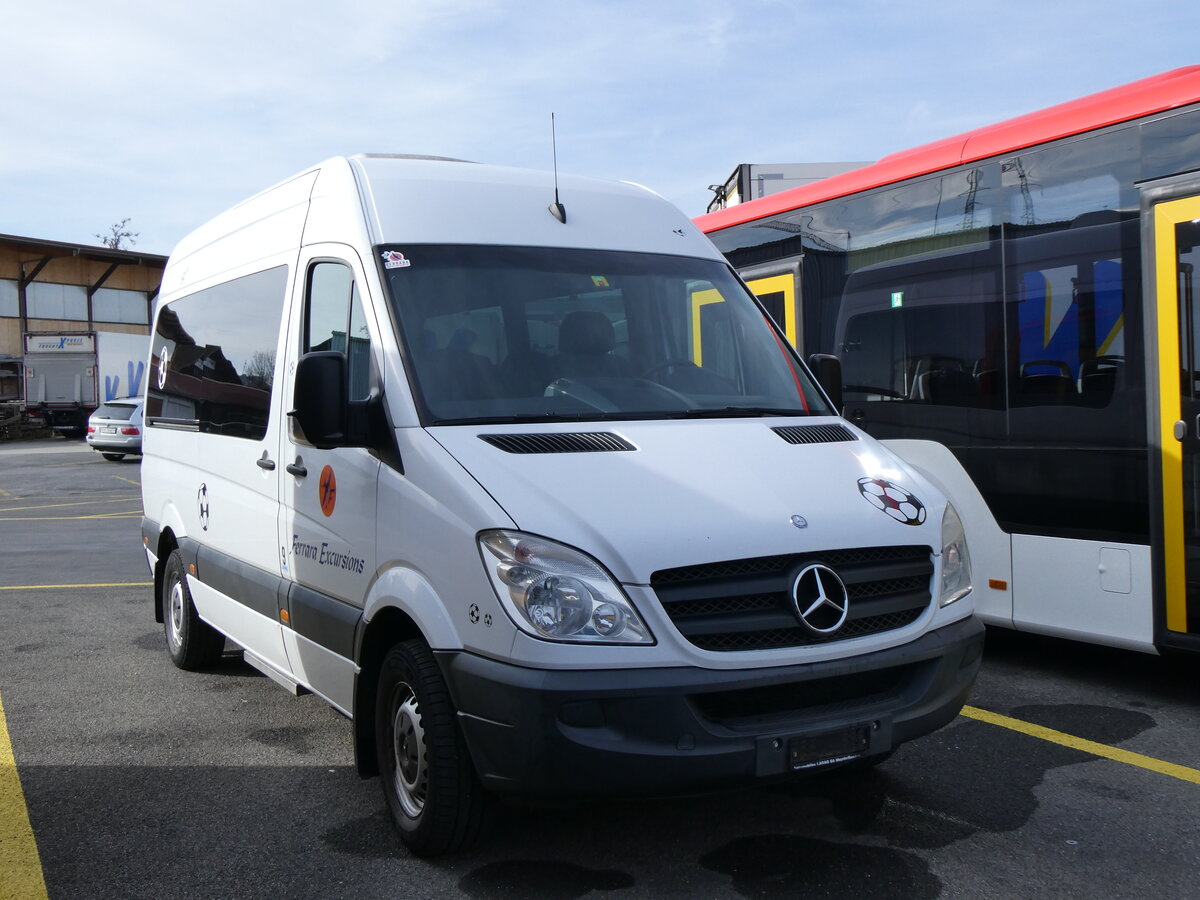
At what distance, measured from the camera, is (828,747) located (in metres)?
3.50

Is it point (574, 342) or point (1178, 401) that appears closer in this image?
point (574, 342)

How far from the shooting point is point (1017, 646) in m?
7.11

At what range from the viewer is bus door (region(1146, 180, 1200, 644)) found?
17.6 feet

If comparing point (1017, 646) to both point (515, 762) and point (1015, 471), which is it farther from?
point (515, 762)

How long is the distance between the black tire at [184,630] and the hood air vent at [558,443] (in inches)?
130

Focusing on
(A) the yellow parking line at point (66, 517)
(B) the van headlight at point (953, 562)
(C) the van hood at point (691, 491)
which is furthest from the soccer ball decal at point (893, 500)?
(A) the yellow parking line at point (66, 517)

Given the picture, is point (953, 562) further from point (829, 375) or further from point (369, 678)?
point (369, 678)

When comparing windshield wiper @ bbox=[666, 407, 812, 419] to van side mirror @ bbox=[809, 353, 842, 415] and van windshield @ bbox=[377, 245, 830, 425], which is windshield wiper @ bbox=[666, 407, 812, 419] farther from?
van side mirror @ bbox=[809, 353, 842, 415]

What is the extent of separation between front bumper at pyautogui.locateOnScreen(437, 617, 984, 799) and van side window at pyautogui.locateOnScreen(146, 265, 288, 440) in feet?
7.43

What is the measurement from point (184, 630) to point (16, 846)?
261cm

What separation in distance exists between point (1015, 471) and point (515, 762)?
12.7 ft

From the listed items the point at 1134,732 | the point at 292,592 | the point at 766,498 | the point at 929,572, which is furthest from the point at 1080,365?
the point at 292,592

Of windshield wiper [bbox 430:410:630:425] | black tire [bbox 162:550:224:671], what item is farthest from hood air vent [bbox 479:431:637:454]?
black tire [bbox 162:550:224:671]

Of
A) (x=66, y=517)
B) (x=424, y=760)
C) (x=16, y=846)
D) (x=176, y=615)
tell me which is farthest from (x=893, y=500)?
(x=66, y=517)
